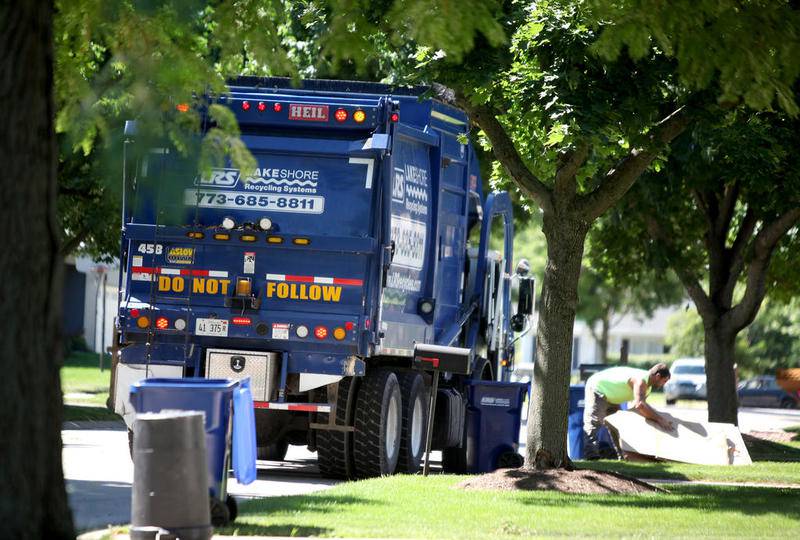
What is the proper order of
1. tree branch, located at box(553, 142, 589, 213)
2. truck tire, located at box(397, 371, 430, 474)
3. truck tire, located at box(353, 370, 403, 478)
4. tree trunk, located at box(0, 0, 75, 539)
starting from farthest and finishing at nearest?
1. truck tire, located at box(397, 371, 430, 474)
2. truck tire, located at box(353, 370, 403, 478)
3. tree branch, located at box(553, 142, 589, 213)
4. tree trunk, located at box(0, 0, 75, 539)

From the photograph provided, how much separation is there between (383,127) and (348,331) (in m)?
2.02

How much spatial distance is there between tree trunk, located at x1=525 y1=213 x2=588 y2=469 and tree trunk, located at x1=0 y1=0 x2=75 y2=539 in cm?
675

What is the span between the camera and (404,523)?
1008 centimetres

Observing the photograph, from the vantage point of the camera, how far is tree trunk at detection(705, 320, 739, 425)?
73.6 feet

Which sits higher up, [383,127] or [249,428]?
[383,127]

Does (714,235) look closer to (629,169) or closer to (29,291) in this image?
(629,169)

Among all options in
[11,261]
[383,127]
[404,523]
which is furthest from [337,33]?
[383,127]

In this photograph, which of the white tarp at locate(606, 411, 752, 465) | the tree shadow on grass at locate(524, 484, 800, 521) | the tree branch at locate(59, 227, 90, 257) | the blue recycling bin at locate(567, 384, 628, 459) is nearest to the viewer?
the tree shadow on grass at locate(524, 484, 800, 521)

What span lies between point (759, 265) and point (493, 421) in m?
7.11

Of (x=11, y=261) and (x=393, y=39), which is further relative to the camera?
(x=393, y=39)

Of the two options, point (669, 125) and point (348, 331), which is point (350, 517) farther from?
point (669, 125)

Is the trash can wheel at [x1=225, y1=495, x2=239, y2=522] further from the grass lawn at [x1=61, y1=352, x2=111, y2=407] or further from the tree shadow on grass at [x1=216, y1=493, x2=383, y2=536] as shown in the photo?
the grass lawn at [x1=61, y1=352, x2=111, y2=407]

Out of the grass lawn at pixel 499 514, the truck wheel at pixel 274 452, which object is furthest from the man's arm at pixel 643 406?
the truck wheel at pixel 274 452

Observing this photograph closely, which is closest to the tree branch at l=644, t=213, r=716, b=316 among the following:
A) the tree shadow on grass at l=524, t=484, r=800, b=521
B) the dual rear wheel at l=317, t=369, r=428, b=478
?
the tree shadow on grass at l=524, t=484, r=800, b=521
